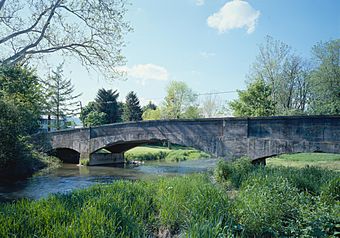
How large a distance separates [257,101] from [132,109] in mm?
27976

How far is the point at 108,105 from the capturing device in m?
50.5

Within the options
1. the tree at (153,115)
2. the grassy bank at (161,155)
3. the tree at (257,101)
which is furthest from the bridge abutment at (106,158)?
the tree at (153,115)

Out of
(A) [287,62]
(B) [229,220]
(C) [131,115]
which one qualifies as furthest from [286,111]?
(B) [229,220]

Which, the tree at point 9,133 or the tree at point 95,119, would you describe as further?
the tree at point 95,119

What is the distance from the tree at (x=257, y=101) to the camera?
30.0 m

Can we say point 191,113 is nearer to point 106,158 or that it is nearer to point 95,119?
point 95,119

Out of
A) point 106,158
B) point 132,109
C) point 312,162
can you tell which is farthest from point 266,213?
point 132,109

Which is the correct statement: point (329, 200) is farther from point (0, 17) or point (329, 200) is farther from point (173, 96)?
point (173, 96)

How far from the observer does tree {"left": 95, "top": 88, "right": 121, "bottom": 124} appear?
5012cm

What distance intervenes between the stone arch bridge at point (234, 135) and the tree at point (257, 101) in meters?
11.5

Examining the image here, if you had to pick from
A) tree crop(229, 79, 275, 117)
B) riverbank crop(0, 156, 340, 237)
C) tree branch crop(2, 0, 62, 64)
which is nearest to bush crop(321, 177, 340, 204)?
riverbank crop(0, 156, 340, 237)

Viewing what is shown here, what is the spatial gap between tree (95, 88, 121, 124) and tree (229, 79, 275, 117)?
25314 millimetres

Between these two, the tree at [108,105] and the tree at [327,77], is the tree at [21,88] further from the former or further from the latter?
the tree at [327,77]

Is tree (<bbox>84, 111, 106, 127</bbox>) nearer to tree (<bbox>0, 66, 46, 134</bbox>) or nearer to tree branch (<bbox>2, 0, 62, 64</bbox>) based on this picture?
tree (<bbox>0, 66, 46, 134</bbox>)
